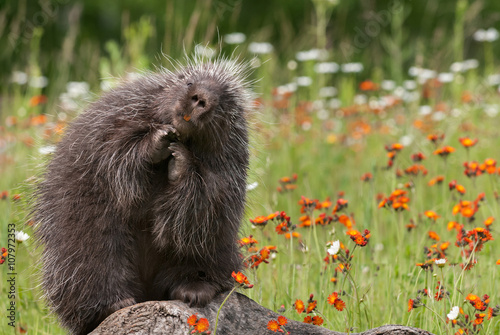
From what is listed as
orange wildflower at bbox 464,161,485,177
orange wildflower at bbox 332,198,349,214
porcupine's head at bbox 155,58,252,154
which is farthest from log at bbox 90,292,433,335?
orange wildflower at bbox 464,161,485,177

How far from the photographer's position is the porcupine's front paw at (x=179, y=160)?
334 centimetres

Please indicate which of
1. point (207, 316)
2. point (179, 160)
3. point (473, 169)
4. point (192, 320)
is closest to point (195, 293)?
point (207, 316)

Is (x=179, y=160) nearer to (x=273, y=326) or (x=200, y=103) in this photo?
(x=200, y=103)

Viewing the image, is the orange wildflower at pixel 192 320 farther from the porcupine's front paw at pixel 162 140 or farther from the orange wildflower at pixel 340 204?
the orange wildflower at pixel 340 204

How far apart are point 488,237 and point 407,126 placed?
4837mm

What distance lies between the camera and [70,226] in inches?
139

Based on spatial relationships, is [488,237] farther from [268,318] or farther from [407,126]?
[407,126]

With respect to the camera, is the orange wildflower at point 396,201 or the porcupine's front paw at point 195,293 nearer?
the porcupine's front paw at point 195,293

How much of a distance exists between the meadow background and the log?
17 cm

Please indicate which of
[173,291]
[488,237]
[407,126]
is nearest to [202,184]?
[173,291]

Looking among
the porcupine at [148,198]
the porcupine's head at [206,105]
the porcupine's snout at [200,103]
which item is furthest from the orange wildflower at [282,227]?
the porcupine's snout at [200,103]

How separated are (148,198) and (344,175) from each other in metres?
4.68

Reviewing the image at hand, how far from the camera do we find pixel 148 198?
3.51m

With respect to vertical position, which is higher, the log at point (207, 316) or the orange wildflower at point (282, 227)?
the orange wildflower at point (282, 227)
